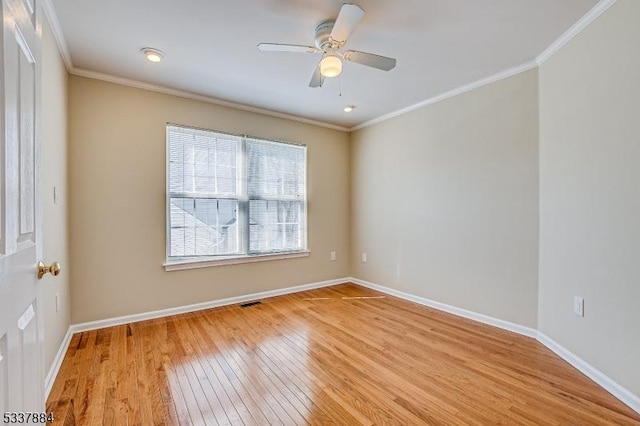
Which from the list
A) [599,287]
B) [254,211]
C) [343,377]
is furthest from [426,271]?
[254,211]

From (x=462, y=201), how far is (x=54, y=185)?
3.72m

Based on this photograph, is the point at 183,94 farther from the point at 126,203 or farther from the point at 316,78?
the point at 316,78

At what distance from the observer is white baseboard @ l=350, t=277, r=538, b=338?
278 centimetres

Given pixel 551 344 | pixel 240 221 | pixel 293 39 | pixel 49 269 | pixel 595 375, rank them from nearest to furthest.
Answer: pixel 49 269 < pixel 595 375 < pixel 293 39 < pixel 551 344 < pixel 240 221

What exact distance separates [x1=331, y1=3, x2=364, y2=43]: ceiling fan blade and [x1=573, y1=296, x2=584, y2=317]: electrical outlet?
252 centimetres

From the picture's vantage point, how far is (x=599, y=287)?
205 centimetres

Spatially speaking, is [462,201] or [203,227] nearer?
[462,201]

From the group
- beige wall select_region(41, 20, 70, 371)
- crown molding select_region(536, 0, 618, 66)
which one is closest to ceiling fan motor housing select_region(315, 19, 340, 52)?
crown molding select_region(536, 0, 618, 66)

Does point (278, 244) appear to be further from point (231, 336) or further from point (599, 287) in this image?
point (599, 287)

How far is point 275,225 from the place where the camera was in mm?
4113

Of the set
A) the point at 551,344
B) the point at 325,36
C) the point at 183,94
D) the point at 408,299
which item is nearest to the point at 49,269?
the point at 325,36

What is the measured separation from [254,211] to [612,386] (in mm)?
3570

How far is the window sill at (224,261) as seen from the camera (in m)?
3.31

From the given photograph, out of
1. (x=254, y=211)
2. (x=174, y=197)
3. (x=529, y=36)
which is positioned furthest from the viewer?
(x=254, y=211)
